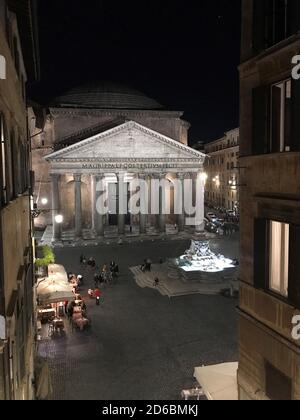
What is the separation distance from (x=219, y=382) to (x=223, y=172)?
6236 cm

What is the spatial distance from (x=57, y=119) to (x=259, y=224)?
48327 mm

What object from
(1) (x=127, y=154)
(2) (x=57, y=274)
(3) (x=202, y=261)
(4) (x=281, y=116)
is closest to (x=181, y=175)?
(1) (x=127, y=154)

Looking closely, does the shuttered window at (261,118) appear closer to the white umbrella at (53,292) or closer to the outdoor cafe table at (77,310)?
the white umbrella at (53,292)

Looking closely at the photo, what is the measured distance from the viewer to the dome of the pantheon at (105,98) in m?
56.7

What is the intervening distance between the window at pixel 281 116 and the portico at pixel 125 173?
36384 millimetres

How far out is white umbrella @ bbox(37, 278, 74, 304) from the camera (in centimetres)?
1759

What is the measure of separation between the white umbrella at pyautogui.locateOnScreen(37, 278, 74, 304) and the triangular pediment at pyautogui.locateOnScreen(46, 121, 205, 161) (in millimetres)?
26264

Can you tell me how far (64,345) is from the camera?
16.5 m

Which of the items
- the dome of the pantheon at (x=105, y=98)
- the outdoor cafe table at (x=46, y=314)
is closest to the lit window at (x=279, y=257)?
the outdoor cafe table at (x=46, y=314)

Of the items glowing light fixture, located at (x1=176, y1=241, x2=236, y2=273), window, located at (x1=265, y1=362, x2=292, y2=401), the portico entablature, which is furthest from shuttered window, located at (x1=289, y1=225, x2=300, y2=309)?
the portico entablature

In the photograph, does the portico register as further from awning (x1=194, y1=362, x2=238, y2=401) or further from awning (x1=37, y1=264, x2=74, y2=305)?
awning (x1=194, y1=362, x2=238, y2=401)
